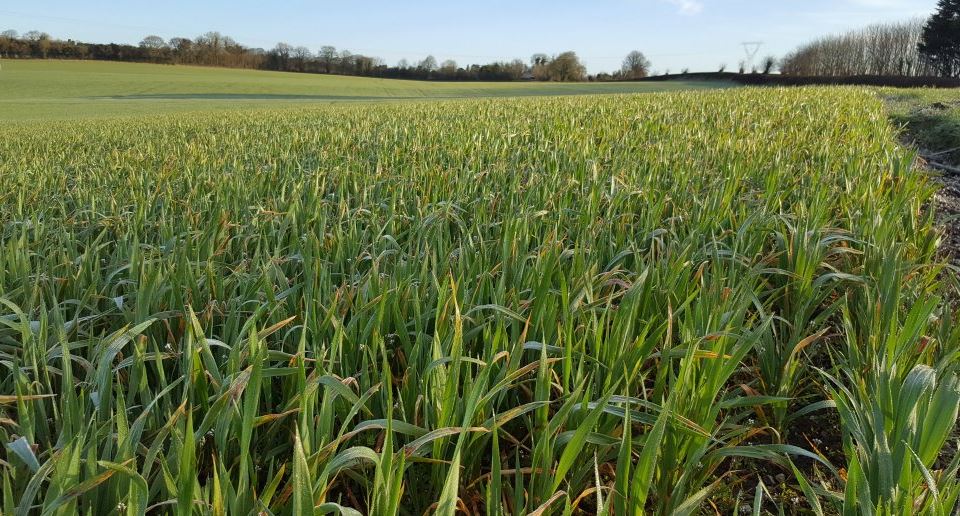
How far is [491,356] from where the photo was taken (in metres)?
1.12

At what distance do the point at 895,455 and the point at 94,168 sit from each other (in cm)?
525

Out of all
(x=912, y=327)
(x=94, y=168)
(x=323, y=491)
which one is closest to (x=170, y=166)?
(x=94, y=168)

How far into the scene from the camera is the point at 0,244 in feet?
7.16

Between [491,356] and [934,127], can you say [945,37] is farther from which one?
[491,356]

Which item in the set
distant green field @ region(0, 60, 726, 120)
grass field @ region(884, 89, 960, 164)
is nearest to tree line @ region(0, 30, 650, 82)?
distant green field @ region(0, 60, 726, 120)

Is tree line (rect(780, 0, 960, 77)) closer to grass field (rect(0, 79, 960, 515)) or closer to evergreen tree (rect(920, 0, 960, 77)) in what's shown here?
evergreen tree (rect(920, 0, 960, 77))

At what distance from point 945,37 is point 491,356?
6087 cm

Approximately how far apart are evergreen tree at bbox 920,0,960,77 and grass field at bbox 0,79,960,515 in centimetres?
5753

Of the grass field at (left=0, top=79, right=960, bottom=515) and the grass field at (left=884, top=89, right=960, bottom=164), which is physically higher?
the grass field at (left=884, top=89, right=960, bottom=164)

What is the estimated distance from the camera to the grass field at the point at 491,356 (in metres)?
0.94

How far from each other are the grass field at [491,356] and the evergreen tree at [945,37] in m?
57.5

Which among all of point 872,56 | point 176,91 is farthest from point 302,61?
point 872,56

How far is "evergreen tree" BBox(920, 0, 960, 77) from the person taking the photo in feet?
153

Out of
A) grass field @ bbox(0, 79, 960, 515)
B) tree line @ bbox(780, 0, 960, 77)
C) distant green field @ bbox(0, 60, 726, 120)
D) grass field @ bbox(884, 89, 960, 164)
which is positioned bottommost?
grass field @ bbox(0, 79, 960, 515)
